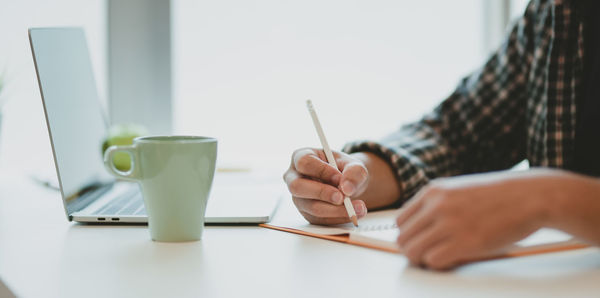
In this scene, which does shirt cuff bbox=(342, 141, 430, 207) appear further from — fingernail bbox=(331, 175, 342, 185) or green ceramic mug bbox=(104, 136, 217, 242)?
green ceramic mug bbox=(104, 136, 217, 242)

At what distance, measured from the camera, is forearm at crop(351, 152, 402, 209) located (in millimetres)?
914

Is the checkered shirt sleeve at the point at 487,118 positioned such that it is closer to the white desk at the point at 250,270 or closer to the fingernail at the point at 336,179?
the fingernail at the point at 336,179

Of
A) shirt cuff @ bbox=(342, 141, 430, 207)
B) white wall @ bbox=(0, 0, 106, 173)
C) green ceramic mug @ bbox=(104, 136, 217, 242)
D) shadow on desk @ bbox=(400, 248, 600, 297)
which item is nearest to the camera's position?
shadow on desk @ bbox=(400, 248, 600, 297)

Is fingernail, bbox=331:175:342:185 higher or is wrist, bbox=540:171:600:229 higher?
wrist, bbox=540:171:600:229

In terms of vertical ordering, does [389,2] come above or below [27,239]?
above

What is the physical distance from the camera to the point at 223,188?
1111 mm

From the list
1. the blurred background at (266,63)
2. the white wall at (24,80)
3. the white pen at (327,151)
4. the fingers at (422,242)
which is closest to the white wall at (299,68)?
the blurred background at (266,63)

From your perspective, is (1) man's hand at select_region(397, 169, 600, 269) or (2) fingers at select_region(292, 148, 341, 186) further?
(2) fingers at select_region(292, 148, 341, 186)

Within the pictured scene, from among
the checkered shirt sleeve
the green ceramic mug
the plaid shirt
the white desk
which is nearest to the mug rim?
the green ceramic mug

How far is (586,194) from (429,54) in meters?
1.42

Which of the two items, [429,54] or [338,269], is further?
[429,54]

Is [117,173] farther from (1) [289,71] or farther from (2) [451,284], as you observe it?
(1) [289,71]

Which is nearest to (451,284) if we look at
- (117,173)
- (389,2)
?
(117,173)

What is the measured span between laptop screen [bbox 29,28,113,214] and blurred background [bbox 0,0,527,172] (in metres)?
0.48
